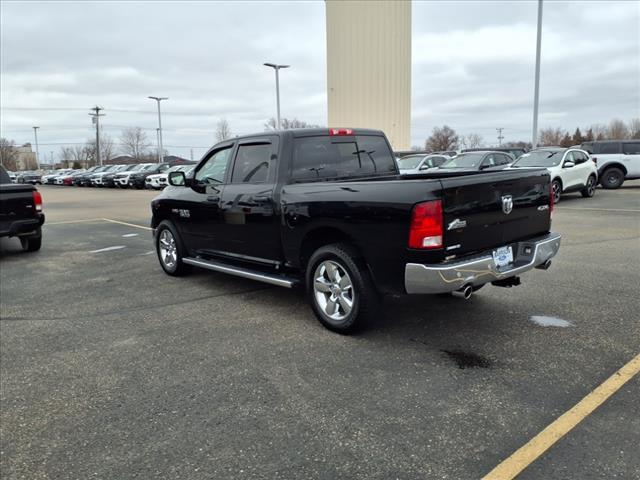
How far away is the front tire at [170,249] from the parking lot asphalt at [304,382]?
0.50 m

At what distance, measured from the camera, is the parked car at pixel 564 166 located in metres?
15.7

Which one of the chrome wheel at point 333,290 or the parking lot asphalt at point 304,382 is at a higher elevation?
the chrome wheel at point 333,290

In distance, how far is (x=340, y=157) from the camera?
5.59 m

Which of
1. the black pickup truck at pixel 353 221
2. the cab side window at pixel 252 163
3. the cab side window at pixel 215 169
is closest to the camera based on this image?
the black pickup truck at pixel 353 221

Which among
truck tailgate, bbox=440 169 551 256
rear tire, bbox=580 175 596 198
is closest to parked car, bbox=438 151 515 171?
rear tire, bbox=580 175 596 198

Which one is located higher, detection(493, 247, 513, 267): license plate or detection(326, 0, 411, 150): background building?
detection(326, 0, 411, 150): background building

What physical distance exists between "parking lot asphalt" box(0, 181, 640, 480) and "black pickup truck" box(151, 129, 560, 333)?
48 centimetres

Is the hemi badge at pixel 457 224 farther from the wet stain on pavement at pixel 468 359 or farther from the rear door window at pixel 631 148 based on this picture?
the rear door window at pixel 631 148

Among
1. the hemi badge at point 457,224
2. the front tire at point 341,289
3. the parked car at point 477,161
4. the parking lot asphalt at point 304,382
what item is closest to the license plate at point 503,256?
the hemi badge at point 457,224

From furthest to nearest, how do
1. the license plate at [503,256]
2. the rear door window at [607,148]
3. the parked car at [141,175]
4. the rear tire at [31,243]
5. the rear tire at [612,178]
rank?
the parked car at [141,175] < the rear tire at [612,178] < the rear door window at [607,148] < the rear tire at [31,243] < the license plate at [503,256]

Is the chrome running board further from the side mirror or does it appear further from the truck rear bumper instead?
the truck rear bumper

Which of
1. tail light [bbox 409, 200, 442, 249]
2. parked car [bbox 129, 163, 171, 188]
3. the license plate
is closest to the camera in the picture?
tail light [bbox 409, 200, 442, 249]

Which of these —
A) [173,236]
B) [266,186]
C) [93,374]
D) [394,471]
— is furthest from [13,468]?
[173,236]

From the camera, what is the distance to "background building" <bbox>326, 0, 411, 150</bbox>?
171 ft
